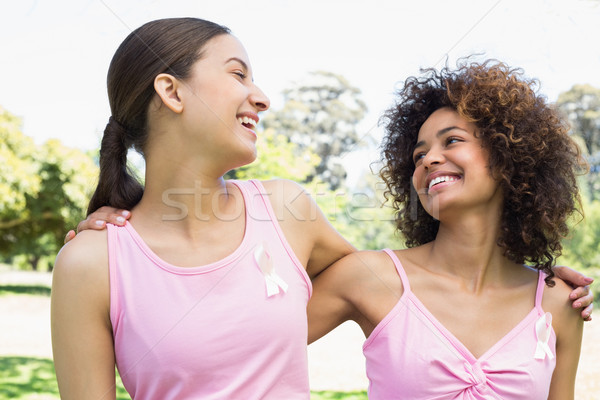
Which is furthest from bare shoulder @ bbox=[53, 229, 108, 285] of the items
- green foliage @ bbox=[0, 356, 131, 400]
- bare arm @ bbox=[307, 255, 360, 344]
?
green foliage @ bbox=[0, 356, 131, 400]

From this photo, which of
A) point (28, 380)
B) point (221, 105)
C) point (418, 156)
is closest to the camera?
point (221, 105)

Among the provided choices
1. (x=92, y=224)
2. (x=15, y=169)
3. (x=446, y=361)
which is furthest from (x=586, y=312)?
(x=15, y=169)

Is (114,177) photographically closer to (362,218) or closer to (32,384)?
(32,384)

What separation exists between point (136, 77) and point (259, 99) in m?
0.48

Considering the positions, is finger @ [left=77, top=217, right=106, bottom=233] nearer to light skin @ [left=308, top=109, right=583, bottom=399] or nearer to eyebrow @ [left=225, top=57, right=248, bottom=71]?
eyebrow @ [left=225, top=57, right=248, bottom=71]

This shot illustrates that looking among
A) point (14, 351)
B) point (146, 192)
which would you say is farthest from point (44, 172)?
point (146, 192)

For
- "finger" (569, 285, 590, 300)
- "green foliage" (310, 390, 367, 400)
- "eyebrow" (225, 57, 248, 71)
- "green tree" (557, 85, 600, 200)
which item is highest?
"green tree" (557, 85, 600, 200)

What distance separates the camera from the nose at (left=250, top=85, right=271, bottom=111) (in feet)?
6.95

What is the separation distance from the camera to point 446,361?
2.17m

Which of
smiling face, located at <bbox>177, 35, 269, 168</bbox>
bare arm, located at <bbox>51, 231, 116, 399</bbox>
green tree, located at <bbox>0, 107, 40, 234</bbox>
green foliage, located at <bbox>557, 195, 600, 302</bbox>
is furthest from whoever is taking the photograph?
green tree, located at <bbox>0, 107, 40, 234</bbox>

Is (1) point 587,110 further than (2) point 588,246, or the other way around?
(2) point 588,246

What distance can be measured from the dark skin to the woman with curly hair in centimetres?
4

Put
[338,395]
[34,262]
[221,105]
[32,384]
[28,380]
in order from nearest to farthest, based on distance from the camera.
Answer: [221,105], [338,395], [32,384], [28,380], [34,262]

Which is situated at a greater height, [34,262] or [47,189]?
[47,189]
